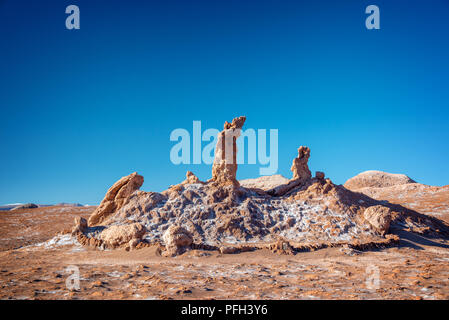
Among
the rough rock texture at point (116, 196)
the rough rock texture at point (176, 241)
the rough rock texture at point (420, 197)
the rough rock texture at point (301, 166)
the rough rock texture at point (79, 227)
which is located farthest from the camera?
the rough rock texture at point (420, 197)

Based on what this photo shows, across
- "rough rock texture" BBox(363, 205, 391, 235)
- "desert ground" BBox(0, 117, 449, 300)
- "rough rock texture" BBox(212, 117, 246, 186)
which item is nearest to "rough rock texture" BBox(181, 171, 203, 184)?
"desert ground" BBox(0, 117, 449, 300)

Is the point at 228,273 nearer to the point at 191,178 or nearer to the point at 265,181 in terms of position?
the point at 191,178

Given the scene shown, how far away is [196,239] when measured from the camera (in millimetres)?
14055

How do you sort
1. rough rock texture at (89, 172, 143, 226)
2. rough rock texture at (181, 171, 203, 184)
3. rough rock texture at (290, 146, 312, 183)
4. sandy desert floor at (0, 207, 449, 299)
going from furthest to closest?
rough rock texture at (290, 146, 312, 183) < rough rock texture at (181, 171, 203, 184) < rough rock texture at (89, 172, 143, 226) < sandy desert floor at (0, 207, 449, 299)

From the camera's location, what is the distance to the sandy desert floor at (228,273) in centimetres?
775

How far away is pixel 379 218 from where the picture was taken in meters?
15.4

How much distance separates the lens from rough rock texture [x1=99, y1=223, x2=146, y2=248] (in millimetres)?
13969

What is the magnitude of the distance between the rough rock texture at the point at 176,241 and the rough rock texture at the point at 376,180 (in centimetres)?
3951

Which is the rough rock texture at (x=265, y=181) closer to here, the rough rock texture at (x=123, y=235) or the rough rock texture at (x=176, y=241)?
the rough rock texture at (x=123, y=235)

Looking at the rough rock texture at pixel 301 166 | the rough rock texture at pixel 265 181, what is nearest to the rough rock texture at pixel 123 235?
the rough rock texture at pixel 301 166

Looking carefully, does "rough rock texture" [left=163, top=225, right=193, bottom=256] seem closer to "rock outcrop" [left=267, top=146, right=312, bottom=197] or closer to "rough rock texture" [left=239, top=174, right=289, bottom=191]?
"rock outcrop" [left=267, top=146, right=312, bottom=197]

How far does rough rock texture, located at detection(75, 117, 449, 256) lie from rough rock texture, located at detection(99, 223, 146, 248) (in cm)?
5
